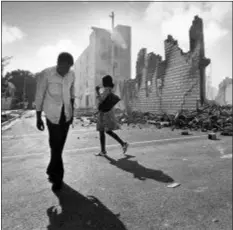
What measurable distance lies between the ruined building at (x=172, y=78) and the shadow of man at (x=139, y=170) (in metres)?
7.85

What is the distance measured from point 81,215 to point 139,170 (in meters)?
1.28

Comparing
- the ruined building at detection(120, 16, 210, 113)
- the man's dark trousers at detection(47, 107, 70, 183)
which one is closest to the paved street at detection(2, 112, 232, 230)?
the man's dark trousers at detection(47, 107, 70, 183)

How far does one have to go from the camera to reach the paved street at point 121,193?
1.50m

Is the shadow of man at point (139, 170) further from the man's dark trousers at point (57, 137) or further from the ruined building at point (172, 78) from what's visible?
the ruined building at point (172, 78)

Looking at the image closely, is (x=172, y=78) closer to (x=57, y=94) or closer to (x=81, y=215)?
(x=81, y=215)

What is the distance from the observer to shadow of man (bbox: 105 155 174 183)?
2445 mm

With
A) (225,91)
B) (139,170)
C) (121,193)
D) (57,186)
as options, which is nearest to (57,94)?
(57,186)

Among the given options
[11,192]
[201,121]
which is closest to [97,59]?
[201,121]

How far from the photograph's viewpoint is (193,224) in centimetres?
153

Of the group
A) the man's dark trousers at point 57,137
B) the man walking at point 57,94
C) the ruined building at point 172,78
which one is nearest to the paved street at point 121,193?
the man's dark trousers at point 57,137

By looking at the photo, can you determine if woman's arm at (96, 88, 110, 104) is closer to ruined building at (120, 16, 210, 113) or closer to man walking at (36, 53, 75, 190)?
man walking at (36, 53, 75, 190)

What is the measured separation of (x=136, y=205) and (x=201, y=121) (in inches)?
254

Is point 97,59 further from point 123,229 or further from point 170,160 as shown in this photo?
point 123,229

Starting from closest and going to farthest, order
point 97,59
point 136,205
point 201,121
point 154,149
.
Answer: point 136,205 < point 154,149 < point 201,121 < point 97,59
